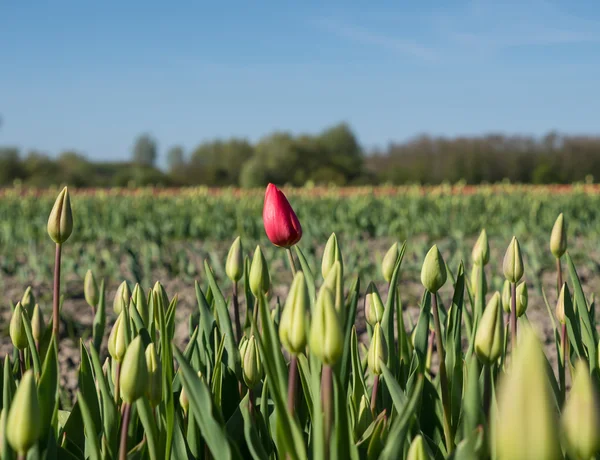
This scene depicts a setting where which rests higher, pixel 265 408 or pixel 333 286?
pixel 333 286

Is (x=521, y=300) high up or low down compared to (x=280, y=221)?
down

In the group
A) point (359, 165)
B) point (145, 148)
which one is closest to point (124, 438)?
Answer: point (359, 165)

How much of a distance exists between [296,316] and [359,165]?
31.2m

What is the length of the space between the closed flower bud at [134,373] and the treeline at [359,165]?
84.9 ft

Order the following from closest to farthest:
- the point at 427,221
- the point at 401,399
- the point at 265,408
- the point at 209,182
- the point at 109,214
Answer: the point at 401,399 → the point at 265,408 → the point at 427,221 → the point at 109,214 → the point at 209,182

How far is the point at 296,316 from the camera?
0.72 m

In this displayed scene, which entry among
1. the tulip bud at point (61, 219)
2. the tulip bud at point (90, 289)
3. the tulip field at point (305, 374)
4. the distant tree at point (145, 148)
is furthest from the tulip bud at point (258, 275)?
the distant tree at point (145, 148)

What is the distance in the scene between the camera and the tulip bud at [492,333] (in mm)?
870

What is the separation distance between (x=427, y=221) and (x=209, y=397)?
313 inches

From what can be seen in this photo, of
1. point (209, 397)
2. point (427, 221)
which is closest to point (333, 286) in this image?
point (209, 397)

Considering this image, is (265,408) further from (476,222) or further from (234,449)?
(476,222)

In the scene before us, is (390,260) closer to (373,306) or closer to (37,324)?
(373,306)

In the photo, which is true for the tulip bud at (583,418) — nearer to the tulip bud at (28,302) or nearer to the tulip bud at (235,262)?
the tulip bud at (235,262)

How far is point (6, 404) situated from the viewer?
82 cm
